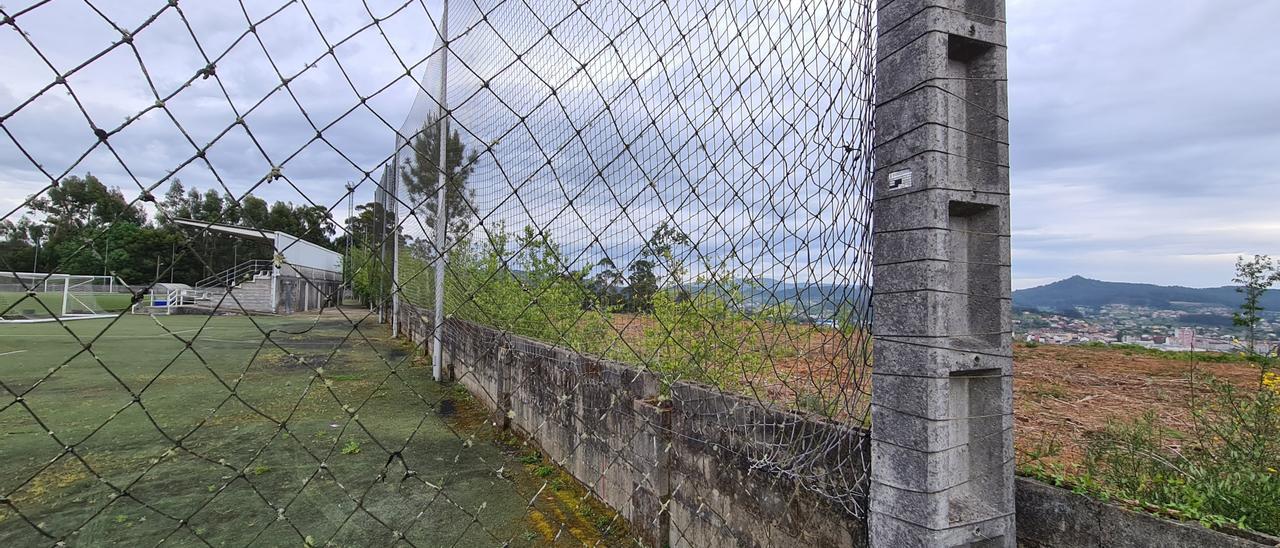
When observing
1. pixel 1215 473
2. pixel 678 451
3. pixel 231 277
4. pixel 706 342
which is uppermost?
pixel 231 277

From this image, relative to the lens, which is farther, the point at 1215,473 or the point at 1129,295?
the point at 1129,295

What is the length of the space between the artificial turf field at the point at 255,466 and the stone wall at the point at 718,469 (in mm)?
412

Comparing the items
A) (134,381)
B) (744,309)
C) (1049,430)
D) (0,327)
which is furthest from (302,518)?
(0,327)

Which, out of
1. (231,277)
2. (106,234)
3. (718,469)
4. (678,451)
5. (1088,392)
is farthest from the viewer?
(1088,392)

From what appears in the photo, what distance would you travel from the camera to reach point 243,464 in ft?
12.1

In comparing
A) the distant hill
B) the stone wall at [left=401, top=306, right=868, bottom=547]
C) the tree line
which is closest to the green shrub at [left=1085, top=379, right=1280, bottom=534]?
the stone wall at [left=401, top=306, right=868, bottom=547]

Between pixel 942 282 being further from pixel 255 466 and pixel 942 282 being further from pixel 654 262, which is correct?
pixel 255 466

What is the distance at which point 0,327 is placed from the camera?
37.4ft

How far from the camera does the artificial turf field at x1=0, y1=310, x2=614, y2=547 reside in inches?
82.9

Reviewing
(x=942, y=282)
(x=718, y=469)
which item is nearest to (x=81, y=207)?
(x=942, y=282)

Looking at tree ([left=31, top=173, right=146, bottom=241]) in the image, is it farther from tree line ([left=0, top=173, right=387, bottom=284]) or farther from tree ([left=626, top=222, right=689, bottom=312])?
tree ([left=626, top=222, right=689, bottom=312])

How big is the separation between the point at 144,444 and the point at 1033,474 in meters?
5.26

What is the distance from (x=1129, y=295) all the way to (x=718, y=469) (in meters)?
4.03

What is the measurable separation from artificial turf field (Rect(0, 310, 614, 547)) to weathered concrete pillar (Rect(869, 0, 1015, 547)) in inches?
36.2
